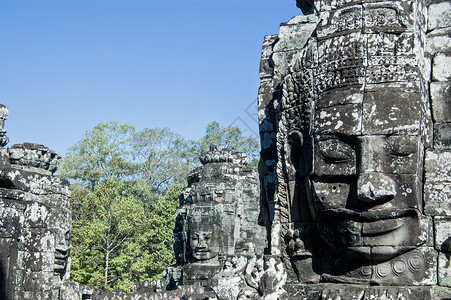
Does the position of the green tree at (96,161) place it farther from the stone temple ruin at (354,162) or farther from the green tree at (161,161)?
the stone temple ruin at (354,162)

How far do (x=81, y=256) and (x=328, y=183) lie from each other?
19053mm

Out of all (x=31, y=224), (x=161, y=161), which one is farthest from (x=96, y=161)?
(x=31, y=224)

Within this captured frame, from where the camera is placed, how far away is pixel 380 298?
4.98 meters

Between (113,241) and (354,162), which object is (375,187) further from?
(113,241)

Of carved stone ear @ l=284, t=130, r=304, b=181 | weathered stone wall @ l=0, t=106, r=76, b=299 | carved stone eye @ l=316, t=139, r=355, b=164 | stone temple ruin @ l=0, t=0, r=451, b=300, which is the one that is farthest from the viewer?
weathered stone wall @ l=0, t=106, r=76, b=299

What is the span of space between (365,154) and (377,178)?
237 millimetres

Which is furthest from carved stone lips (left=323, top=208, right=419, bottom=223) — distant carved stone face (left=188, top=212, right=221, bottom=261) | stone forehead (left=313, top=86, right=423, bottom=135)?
distant carved stone face (left=188, top=212, right=221, bottom=261)

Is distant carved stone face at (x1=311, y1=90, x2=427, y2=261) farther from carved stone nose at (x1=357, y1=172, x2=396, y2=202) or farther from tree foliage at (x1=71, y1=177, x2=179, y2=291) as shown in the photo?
tree foliage at (x1=71, y1=177, x2=179, y2=291)

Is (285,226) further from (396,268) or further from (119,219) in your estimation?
(119,219)

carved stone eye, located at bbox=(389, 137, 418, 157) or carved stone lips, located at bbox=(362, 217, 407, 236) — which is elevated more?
carved stone eye, located at bbox=(389, 137, 418, 157)

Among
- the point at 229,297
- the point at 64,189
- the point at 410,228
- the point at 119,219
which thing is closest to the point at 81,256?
the point at 119,219

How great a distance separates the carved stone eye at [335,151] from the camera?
5305mm

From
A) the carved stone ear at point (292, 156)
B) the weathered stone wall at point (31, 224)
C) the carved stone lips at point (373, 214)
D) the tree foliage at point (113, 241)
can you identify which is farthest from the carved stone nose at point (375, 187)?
the tree foliage at point (113, 241)

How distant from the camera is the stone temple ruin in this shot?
202 inches
